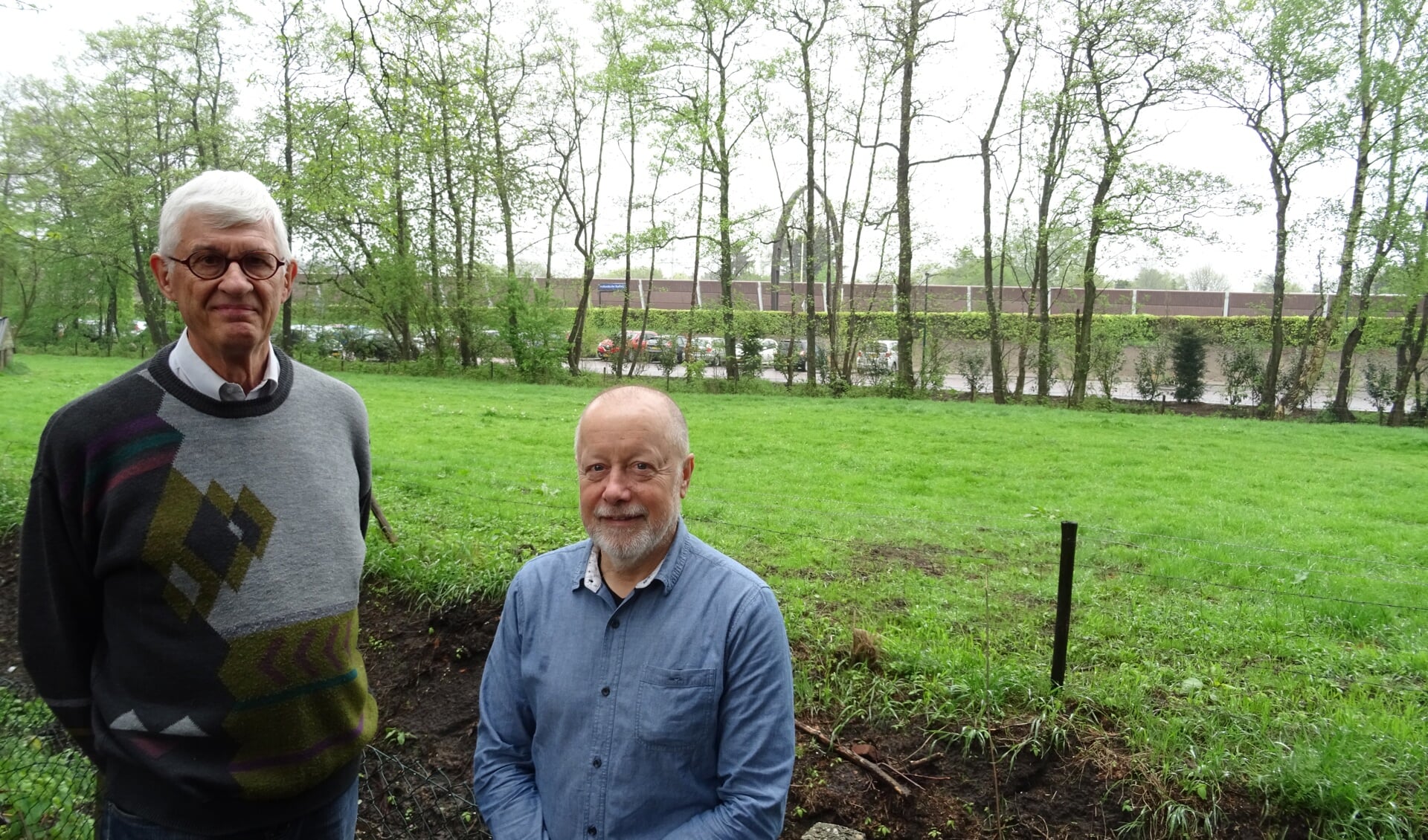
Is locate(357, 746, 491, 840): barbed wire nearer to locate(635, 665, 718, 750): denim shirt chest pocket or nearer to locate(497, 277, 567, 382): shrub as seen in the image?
locate(635, 665, 718, 750): denim shirt chest pocket

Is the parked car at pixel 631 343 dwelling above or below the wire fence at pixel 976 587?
above

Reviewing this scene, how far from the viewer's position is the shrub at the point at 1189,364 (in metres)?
21.4

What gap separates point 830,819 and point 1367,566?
5490mm

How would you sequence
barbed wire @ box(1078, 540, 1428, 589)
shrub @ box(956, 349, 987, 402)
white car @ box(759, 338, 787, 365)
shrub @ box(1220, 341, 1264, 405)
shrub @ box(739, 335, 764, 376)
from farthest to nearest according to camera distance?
white car @ box(759, 338, 787, 365), shrub @ box(739, 335, 764, 376), shrub @ box(956, 349, 987, 402), shrub @ box(1220, 341, 1264, 405), barbed wire @ box(1078, 540, 1428, 589)

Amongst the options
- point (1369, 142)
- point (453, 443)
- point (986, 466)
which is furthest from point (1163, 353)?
point (453, 443)

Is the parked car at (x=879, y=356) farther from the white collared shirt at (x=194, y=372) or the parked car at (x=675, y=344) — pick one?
the white collared shirt at (x=194, y=372)

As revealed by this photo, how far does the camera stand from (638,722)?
170 cm

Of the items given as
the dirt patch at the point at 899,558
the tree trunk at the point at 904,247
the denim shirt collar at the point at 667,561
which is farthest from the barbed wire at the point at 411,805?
the tree trunk at the point at 904,247

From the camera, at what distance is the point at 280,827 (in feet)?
6.10

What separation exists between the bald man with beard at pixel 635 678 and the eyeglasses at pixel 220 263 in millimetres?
791

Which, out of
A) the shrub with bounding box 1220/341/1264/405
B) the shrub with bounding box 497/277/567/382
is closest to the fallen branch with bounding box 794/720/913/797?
the shrub with bounding box 497/277/567/382

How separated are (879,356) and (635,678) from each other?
22644mm

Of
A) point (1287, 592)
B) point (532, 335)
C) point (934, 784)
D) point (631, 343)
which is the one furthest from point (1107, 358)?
point (934, 784)

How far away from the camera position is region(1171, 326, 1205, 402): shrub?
2144 cm
